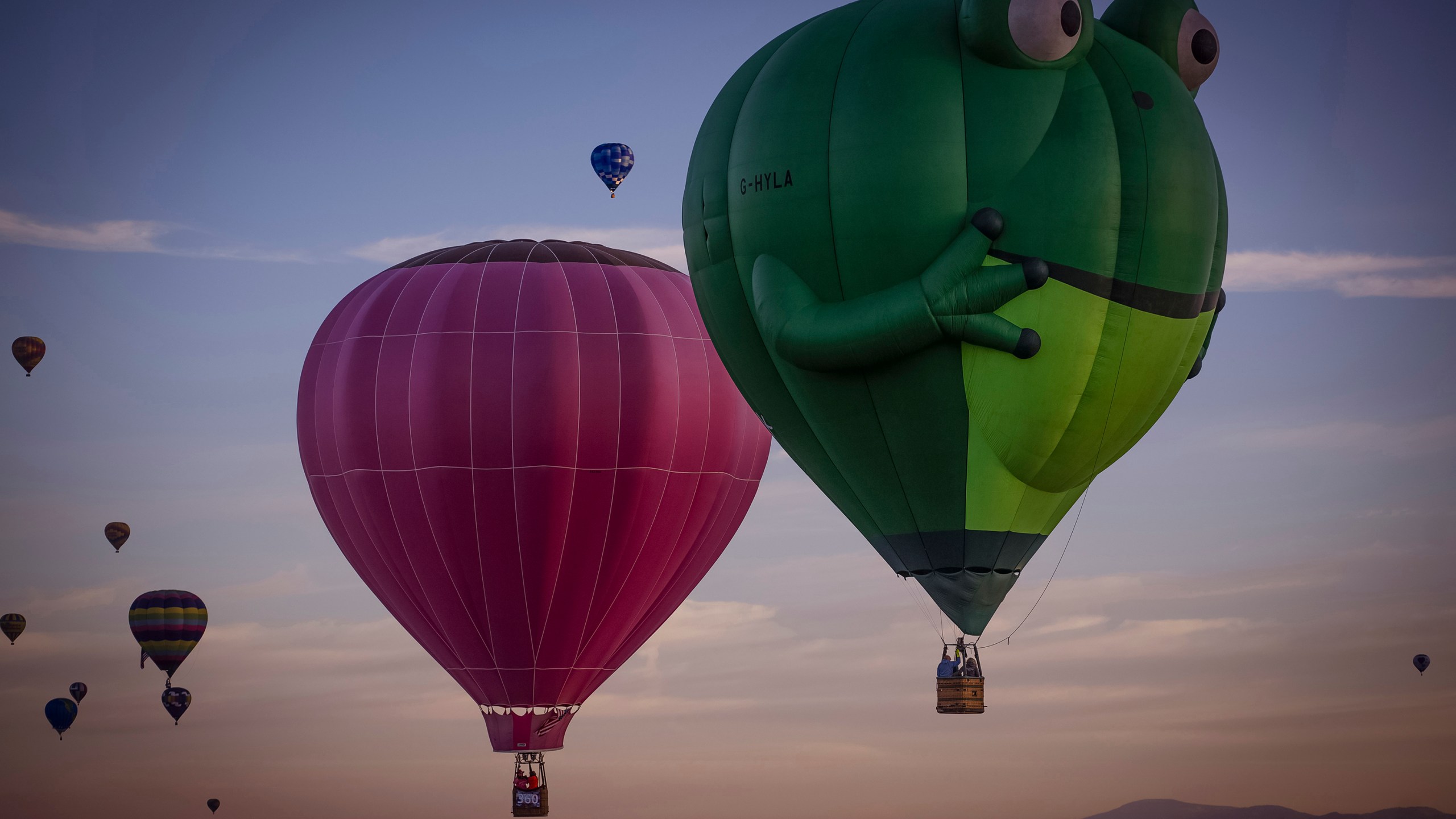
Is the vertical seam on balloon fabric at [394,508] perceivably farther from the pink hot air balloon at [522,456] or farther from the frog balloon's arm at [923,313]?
the frog balloon's arm at [923,313]

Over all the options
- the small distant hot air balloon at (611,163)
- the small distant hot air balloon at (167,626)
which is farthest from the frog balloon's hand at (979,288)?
the small distant hot air balloon at (167,626)

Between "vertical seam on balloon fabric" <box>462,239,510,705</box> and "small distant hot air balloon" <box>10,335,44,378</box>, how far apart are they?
14.9 meters

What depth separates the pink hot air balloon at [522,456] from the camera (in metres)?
23.6

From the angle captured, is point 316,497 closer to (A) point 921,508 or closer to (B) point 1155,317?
(A) point 921,508

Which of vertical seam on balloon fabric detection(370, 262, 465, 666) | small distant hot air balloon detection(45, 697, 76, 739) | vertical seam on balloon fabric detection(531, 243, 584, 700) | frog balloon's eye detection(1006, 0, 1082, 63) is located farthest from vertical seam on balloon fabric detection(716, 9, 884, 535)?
small distant hot air balloon detection(45, 697, 76, 739)

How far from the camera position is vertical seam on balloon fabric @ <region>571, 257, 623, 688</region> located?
23.8m

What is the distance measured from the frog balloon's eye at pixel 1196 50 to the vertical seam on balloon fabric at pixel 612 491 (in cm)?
859

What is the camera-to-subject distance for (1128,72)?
16547 mm

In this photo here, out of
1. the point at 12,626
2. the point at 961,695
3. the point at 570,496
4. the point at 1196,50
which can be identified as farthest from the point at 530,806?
the point at 12,626

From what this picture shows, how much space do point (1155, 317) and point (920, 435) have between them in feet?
7.02

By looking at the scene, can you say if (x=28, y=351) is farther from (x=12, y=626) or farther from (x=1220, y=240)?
(x=1220, y=240)

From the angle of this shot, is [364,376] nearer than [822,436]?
No

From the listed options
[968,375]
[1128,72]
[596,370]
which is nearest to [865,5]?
[1128,72]

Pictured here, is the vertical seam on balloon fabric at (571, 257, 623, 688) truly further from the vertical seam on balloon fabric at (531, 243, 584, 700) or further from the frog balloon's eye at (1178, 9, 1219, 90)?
the frog balloon's eye at (1178, 9, 1219, 90)
